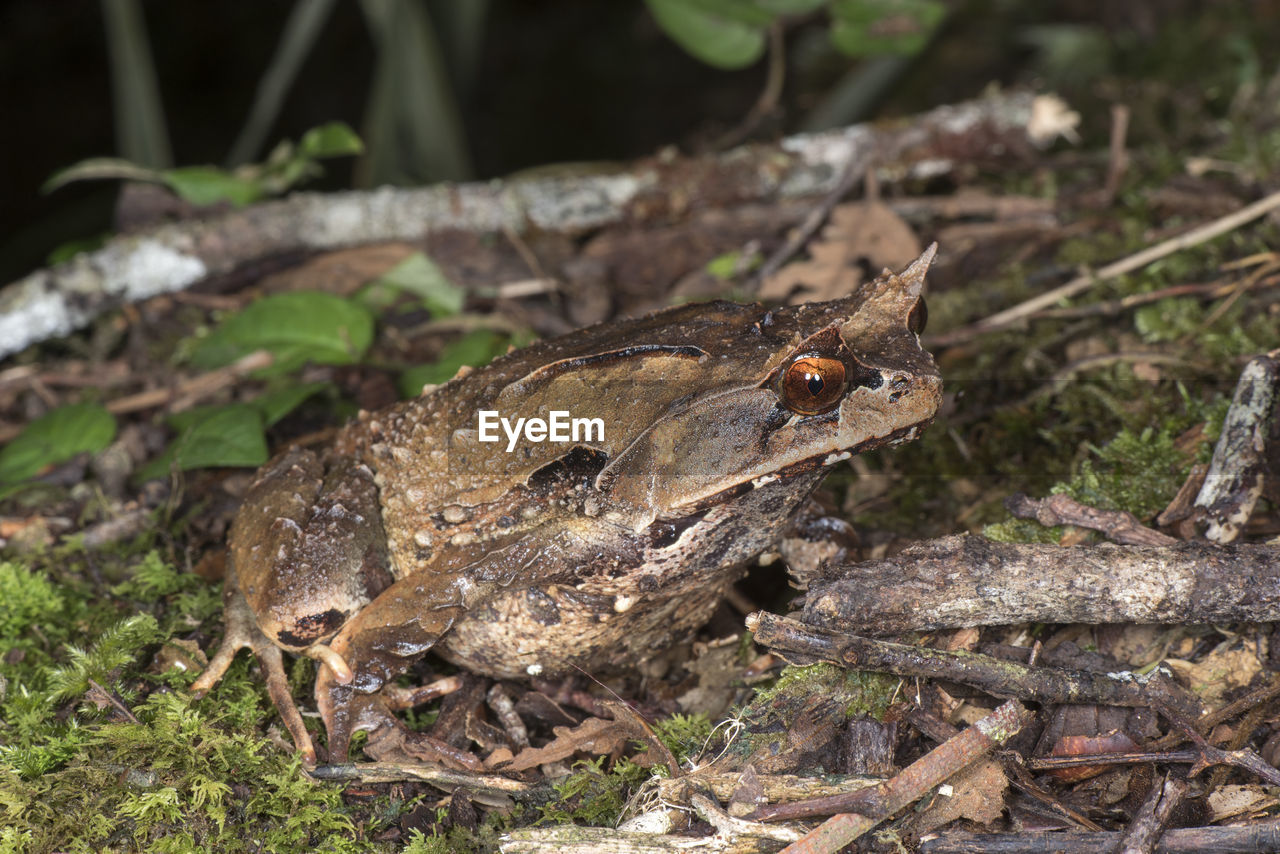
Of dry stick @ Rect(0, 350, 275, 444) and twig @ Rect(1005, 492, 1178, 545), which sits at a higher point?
dry stick @ Rect(0, 350, 275, 444)

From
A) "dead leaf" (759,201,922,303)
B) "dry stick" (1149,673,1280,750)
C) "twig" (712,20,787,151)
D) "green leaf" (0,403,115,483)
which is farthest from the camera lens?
"twig" (712,20,787,151)

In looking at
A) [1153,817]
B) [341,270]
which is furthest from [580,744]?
[341,270]

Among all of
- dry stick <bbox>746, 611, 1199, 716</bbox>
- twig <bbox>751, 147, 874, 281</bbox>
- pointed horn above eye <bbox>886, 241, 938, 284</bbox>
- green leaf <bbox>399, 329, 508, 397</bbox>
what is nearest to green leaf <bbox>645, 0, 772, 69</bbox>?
twig <bbox>751, 147, 874, 281</bbox>

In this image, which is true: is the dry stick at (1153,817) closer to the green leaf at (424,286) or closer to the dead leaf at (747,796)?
the dead leaf at (747,796)

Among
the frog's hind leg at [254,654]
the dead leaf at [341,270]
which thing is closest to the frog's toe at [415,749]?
the frog's hind leg at [254,654]

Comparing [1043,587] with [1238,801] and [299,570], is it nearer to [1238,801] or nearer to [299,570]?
[1238,801]

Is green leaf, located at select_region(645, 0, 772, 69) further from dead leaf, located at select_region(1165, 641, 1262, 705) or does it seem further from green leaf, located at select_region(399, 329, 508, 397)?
dead leaf, located at select_region(1165, 641, 1262, 705)
